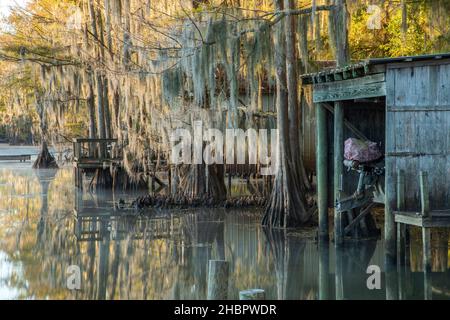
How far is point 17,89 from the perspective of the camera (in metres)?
39.5

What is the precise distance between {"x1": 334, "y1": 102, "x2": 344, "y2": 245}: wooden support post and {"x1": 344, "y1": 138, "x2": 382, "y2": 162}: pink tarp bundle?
0.30m

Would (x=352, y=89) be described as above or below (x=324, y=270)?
above

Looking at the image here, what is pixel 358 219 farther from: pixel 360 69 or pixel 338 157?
pixel 360 69

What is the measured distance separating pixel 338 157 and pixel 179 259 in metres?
3.56

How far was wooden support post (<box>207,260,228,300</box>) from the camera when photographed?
29.5ft

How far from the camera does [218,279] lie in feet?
29.6

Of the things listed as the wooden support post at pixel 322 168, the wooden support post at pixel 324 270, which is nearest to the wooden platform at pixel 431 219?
the wooden support post at pixel 324 270

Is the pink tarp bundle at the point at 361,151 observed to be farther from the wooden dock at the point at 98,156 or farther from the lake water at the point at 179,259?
the wooden dock at the point at 98,156

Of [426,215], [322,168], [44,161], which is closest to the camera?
[426,215]

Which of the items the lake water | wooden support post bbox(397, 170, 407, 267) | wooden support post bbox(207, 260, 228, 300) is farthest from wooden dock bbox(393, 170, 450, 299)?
wooden support post bbox(207, 260, 228, 300)

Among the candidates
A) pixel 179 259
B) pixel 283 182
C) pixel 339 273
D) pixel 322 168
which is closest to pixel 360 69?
pixel 322 168

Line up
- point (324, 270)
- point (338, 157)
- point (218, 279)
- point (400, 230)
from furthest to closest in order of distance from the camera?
point (338, 157)
point (324, 270)
point (400, 230)
point (218, 279)

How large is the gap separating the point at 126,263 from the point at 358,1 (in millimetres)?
7371
